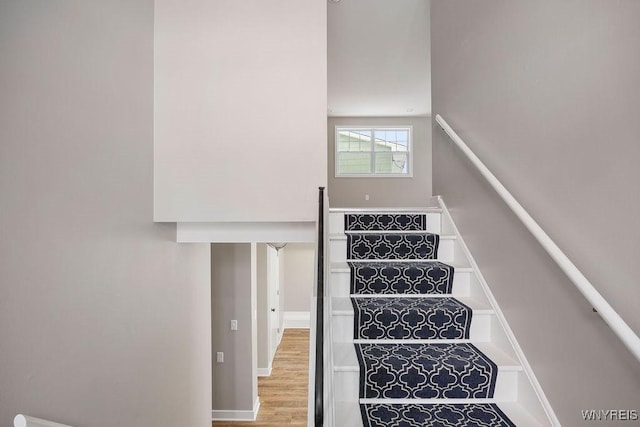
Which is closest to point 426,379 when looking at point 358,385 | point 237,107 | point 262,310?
point 358,385

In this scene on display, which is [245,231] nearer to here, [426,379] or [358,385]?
[358,385]

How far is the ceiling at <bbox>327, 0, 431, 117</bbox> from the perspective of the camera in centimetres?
397

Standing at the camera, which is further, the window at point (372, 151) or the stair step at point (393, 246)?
the window at point (372, 151)

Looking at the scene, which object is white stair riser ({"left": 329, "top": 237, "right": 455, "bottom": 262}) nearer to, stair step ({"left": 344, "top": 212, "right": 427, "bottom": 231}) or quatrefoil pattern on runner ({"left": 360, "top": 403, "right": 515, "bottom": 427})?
stair step ({"left": 344, "top": 212, "right": 427, "bottom": 231})

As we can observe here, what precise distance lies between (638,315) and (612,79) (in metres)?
0.77

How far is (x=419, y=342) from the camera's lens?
6.74 ft

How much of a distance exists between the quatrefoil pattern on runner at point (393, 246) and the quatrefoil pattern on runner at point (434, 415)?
111 cm

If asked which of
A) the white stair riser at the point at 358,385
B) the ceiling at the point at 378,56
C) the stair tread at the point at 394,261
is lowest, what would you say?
the white stair riser at the point at 358,385

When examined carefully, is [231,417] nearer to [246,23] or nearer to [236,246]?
[236,246]

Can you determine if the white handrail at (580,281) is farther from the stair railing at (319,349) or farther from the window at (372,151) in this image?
the window at (372,151)

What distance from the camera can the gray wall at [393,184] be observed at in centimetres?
812

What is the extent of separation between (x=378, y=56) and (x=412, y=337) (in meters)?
4.08

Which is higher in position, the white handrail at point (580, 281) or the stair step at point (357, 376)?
the white handrail at point (580, 281)

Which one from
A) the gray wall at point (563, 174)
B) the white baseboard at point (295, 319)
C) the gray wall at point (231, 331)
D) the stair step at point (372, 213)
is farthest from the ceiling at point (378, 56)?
the white baseboard at point (295, 319)
